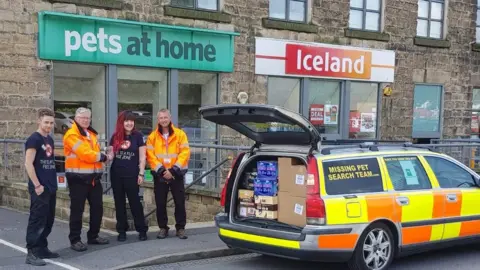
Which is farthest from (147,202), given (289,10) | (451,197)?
(289,10)

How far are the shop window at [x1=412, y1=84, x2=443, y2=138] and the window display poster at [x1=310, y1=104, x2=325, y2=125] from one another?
12.2 feet

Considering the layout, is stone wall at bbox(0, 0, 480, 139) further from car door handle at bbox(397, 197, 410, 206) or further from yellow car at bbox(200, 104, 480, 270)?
car door handle at bbox(397, 197, 410, 206)

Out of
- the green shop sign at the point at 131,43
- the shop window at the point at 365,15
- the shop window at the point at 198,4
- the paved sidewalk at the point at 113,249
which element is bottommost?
the paved sidewalk at the point at 113,249

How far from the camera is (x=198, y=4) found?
46.8 feet

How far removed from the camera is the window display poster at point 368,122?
17.5m

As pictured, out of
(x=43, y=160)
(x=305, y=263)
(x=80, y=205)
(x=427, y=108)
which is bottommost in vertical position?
(x=305, y=263)

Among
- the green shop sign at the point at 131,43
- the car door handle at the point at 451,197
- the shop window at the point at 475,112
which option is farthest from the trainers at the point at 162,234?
the shop window at the point at 475,112

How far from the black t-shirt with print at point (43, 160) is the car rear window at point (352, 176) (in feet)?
10.3

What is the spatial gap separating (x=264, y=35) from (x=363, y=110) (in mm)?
4346

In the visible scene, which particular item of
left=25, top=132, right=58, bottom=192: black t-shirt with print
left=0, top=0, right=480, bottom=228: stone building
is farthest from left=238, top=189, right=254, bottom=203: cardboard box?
left=0, top=0, right=480, bottom=228: stone building

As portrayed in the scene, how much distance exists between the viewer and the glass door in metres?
16.4

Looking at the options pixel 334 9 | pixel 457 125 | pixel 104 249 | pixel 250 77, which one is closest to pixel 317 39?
pixel 334 9

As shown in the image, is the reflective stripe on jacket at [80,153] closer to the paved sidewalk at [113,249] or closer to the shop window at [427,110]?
the paved sidewalk at [113,249]

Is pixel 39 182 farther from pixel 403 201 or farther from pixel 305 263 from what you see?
pixel 403 201
